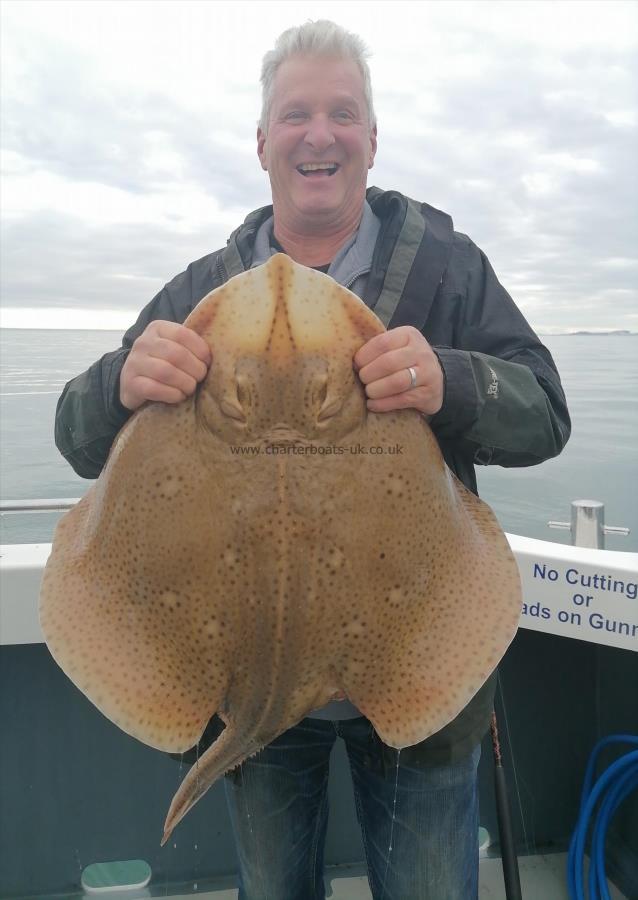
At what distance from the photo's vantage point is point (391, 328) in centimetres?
217

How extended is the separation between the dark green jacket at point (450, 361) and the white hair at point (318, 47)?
457 millimetres

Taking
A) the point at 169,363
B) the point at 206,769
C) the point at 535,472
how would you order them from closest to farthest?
the point at 169,363, the point at 206,769, the point at 535,472

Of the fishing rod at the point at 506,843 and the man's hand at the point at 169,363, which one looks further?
the fishing rod at the point at 506,843

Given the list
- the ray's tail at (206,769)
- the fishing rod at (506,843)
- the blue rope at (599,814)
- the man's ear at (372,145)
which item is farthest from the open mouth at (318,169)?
the blue rope at (599,814)

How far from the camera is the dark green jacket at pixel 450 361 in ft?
6.32

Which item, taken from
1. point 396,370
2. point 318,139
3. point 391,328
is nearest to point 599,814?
point 391,328

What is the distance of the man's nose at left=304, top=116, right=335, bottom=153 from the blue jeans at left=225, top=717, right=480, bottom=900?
6.27 ft

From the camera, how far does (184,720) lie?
171 cm

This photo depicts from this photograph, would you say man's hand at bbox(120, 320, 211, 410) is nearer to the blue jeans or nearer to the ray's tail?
the ray's tail

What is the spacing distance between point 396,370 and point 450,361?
280 mm

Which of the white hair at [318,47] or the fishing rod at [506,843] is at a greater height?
the white hair at [318,47]

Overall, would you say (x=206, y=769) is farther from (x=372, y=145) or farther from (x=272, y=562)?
(x=372, y=145)

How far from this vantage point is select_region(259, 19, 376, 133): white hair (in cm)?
217

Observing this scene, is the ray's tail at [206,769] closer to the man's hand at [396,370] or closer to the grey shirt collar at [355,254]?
the man's hand at [396,370]
